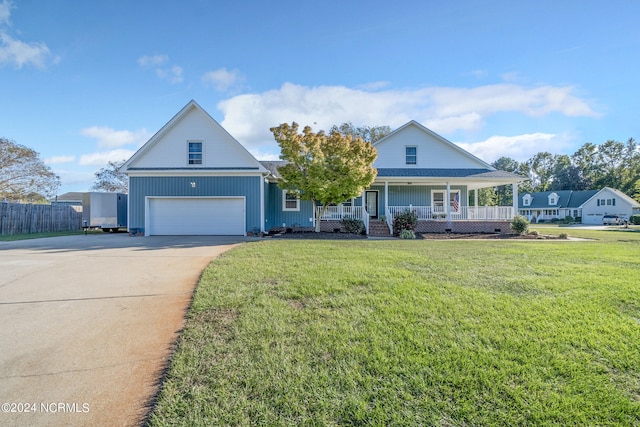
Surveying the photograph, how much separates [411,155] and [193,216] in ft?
44.8

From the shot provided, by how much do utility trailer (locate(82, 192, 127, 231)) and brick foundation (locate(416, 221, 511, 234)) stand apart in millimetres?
18475

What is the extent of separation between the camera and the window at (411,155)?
19156mm

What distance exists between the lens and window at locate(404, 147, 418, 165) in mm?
19156

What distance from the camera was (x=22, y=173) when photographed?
2638 centimetres

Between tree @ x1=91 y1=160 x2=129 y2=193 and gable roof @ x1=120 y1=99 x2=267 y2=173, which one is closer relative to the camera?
gable roof @ x1=120 y1=99 x2=267 y2=173

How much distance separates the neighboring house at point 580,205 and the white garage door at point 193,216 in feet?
167

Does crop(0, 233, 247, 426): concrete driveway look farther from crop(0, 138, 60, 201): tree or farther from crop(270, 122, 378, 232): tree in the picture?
crop(0, 138, 60, 201): tree

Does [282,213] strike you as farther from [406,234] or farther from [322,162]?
[406,234]

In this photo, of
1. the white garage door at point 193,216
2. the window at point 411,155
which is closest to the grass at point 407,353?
the white garage door at point 193,216

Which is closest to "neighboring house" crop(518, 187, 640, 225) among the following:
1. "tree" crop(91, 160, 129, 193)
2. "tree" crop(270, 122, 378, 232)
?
"tree" crop(270, 122, 378, 232)

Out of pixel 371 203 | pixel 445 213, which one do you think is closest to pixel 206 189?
pixel 371 203

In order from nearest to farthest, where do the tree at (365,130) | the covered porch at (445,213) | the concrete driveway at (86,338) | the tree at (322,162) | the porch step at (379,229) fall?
1. the concrete driveway at (86,338)
2. the tree at (322,162)
3. the porch step at (379,229)
4. the covered porch at (445,213)
5. the tree at (365,130)

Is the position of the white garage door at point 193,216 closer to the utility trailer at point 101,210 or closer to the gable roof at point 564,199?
the utility trailer at point 101,210

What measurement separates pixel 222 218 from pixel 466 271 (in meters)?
12.7
